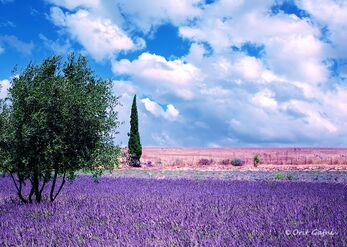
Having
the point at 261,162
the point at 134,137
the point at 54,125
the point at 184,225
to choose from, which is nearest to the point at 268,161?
the point at 261,162

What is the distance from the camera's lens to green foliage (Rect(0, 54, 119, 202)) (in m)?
9.58

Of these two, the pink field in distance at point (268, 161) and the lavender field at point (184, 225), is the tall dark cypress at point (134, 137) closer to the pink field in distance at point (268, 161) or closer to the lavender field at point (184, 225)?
the pink field in distance at point (268, 161)

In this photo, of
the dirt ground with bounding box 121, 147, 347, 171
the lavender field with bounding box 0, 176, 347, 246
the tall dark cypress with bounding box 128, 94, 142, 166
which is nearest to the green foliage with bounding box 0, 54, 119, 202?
the lavender field with bounding box 0, 176, 347, 246

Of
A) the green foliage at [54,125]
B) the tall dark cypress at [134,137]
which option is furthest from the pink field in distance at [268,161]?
the green foliage at [54,125]

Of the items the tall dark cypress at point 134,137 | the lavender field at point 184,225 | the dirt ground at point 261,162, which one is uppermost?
the tall dark cypress at point 134,137

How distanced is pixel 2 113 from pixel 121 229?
21.2 feet

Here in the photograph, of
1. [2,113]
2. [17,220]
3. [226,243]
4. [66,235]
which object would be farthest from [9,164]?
[226,243]

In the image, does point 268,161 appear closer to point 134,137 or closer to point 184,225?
point 134,137

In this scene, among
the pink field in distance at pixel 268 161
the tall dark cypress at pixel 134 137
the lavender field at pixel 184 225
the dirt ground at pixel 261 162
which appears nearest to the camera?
the lavender field at pixel 184 225

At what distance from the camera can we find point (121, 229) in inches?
235

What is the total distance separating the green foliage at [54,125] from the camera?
9.58 metres

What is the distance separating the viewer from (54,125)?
967 cm

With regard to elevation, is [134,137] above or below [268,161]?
above

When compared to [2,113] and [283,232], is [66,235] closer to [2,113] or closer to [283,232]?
[283,232]
